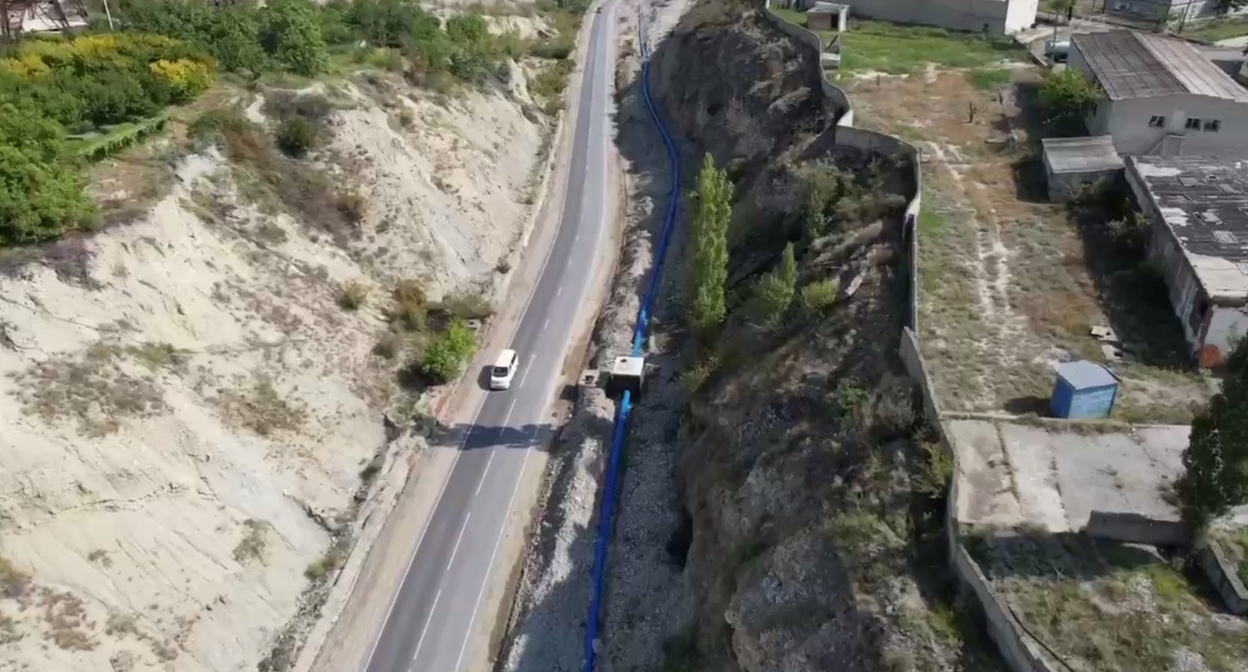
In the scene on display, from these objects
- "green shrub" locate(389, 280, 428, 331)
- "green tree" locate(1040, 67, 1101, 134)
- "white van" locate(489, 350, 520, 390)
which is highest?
"green tree" locate(1040, 67, 1101, 134)

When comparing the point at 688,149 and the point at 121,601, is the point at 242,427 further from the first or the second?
the point at 688,149

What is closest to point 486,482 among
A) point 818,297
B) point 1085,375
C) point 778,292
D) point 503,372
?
point 503,372

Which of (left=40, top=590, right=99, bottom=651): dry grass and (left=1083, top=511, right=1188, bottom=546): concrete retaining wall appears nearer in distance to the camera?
(left=1083, top=511, right=1188, bottom=546): concrete retaining wall

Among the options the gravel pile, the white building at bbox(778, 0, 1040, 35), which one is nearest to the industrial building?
the gravel pile

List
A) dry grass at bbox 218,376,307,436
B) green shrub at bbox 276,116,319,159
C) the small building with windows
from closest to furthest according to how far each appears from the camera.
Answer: dry grass at bbox 218,376,307,436
the small building with windows
green shrub at bbox 276,116,319,159

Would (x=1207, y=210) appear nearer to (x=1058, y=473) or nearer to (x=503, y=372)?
(x=1058, y=473)

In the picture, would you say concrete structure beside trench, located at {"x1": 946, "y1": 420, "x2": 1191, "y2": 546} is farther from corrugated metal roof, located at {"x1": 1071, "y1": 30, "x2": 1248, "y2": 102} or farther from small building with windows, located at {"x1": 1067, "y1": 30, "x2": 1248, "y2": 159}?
corrugated metal roof, located at {"x1": 1071, "y1": 30, "x2": 1248, "y2": 102}

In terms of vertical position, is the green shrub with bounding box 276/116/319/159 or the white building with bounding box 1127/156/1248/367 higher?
the green shrub with bounding box 276/116/319/159
